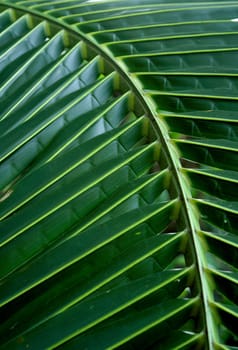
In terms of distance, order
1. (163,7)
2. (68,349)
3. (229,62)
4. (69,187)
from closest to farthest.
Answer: (68,349), (69,187), (229,62), (163,7)

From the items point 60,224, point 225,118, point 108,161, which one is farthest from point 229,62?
point 60,224

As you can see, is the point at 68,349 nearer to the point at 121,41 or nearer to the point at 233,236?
the point at 233,236

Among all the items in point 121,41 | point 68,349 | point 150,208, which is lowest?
point 68,349

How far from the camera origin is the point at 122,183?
71cm

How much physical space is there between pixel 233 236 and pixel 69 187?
0.70ft

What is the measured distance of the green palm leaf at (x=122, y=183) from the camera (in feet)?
2.00

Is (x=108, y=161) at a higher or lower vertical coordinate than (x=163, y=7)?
lower

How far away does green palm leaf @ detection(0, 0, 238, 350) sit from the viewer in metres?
0.61

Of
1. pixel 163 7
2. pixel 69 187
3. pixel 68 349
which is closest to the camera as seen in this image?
pixel 68 349

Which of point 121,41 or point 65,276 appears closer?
point 65,276

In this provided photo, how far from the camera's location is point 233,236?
66 centimetres

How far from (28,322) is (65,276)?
0.22ft

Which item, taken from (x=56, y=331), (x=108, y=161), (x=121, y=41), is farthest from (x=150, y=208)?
(x=121, y=41)

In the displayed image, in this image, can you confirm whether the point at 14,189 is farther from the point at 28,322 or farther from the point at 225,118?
the point at 225,118
